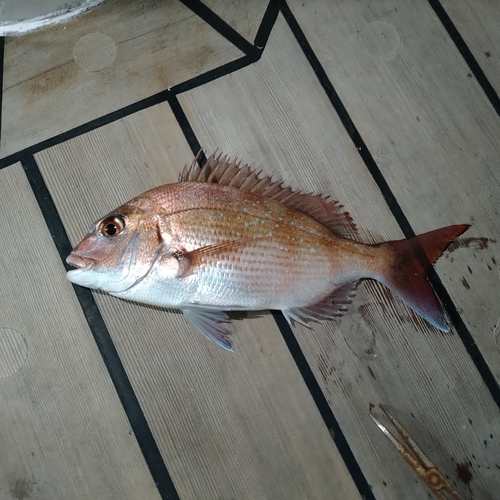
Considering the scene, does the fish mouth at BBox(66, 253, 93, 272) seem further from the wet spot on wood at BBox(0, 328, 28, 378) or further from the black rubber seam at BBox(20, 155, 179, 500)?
the wet spot on wood at BBox(0, 328, 28, 378)

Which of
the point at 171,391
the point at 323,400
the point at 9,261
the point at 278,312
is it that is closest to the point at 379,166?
the point at 278,312

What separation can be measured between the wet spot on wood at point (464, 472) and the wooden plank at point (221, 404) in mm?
405

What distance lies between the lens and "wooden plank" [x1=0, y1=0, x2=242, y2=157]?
174 cm

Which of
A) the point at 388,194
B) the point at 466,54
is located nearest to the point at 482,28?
the point at 466,54

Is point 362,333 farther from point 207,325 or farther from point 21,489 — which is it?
point 21,489

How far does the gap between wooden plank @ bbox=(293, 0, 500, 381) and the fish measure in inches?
8.1

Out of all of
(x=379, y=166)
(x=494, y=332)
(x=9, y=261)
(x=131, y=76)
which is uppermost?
(x=131, y=76)

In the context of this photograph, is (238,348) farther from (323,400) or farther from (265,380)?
(323,400)

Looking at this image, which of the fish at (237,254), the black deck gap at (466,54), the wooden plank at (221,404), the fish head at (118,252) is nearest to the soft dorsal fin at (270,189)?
the fish at (237,254)

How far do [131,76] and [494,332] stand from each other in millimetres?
1827

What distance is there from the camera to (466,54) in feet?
5.92

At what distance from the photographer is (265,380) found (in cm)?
161

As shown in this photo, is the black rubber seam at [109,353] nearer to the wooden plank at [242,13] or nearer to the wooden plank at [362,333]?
the wooden plank at [362,333]

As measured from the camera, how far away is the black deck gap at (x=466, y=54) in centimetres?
178
